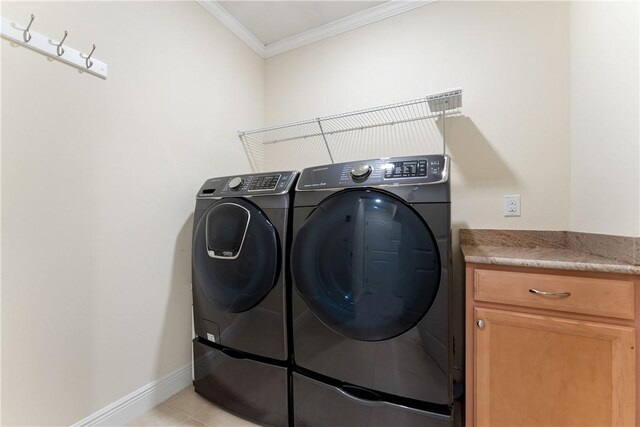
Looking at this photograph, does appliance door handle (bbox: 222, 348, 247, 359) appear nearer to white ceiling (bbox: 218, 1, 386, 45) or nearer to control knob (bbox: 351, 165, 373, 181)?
control knob (bbox: 351, 165, 373, 181)

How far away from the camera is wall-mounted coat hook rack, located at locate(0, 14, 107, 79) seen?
0.96 metres

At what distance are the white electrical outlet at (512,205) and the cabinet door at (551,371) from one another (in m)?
0.73

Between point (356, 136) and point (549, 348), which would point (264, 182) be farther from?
point (549, 348)

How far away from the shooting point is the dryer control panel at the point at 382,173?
3.24ft

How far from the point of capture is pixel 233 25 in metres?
2.00

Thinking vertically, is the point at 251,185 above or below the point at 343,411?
above

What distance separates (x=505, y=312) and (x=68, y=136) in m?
1.94

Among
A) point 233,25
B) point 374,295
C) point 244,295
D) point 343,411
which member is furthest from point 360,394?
point 233,25

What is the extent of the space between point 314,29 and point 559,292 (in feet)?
7.61

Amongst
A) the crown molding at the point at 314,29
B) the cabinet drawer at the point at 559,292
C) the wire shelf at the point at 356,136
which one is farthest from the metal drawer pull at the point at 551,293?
the crown molding at the point at 314,29

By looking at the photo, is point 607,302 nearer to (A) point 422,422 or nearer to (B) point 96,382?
(A) point 422,422

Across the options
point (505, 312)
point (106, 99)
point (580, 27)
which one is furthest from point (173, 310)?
point (580, 27)

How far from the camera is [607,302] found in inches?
34.7

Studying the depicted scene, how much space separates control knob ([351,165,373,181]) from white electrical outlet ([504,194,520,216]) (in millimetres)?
992
